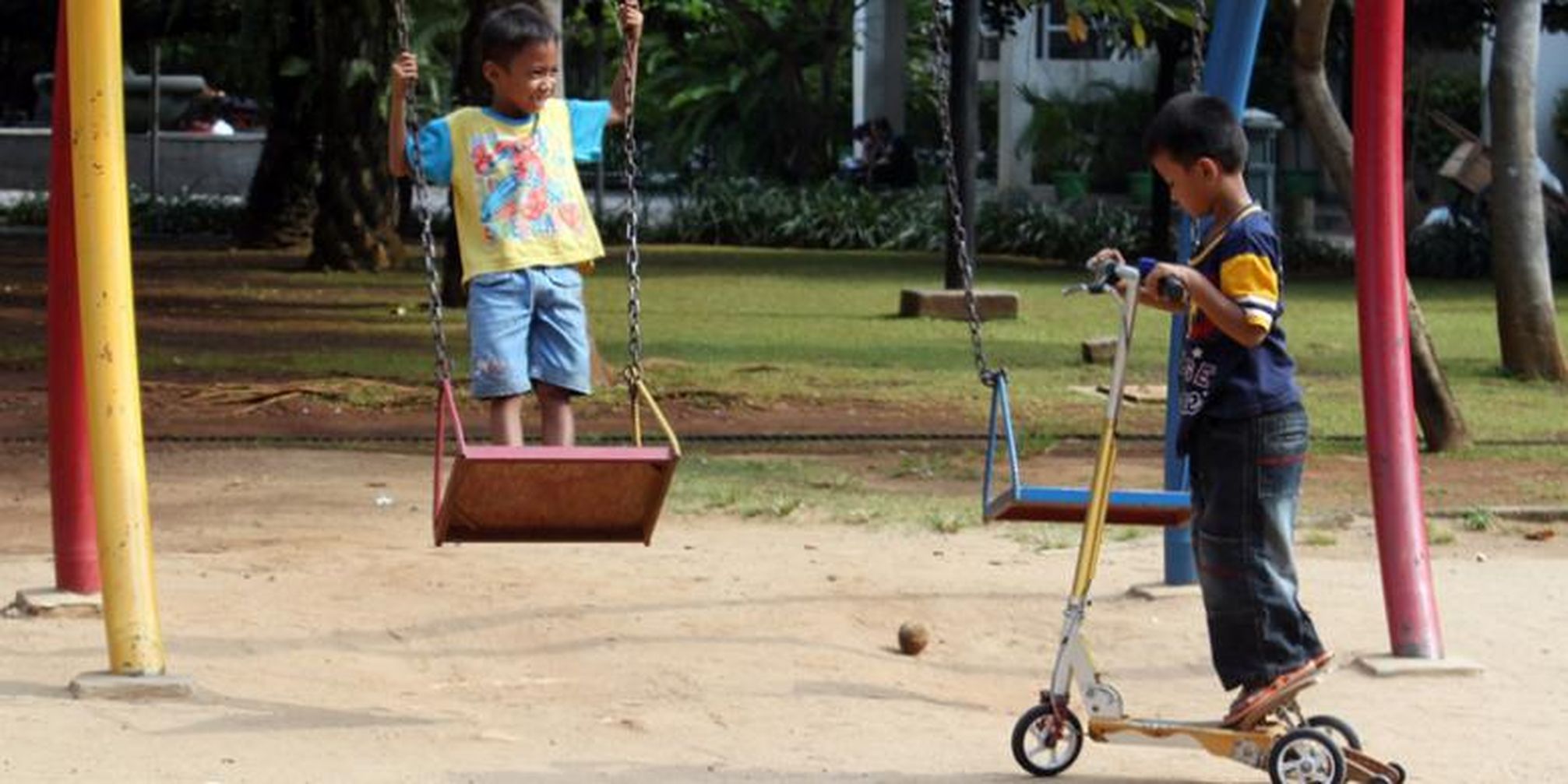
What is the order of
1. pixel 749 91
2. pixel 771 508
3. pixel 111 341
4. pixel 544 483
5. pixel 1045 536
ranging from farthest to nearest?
1. pixel 749 91
2. pixel 771 508
3. pixel 1045 536
4. pixel 111 341
5. pixel 544 483

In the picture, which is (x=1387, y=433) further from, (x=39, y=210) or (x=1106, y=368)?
(x=39, y=210)

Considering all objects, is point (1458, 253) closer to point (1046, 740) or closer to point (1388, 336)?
point (1388, 336)

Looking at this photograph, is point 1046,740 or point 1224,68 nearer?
point 1046,740

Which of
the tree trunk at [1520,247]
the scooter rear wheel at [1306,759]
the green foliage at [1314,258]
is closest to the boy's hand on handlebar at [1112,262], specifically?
the scooter rear wheel at [1306,759]

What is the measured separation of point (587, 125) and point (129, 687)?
2.12 m

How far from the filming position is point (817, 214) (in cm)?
3359

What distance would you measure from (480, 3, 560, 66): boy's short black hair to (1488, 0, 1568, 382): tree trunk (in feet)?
35.2

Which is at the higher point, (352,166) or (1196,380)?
(1196,380)

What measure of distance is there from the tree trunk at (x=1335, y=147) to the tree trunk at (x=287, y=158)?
578 inches

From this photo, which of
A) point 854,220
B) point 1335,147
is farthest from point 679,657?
point 854,220

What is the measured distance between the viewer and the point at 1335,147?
13367 mm

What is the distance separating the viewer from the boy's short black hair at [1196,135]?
598 cm

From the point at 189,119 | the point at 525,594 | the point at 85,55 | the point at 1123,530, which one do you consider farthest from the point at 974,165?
the point at 189,119

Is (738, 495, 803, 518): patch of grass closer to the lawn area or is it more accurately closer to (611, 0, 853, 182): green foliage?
the lawn area
